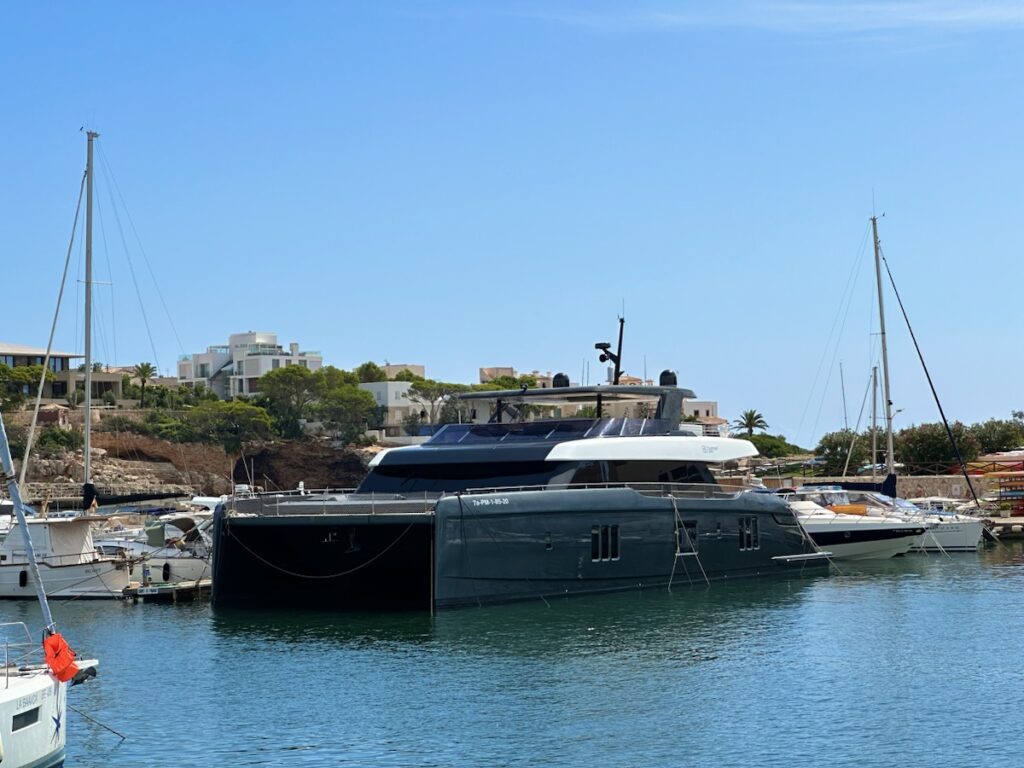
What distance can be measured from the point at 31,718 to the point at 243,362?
109 m

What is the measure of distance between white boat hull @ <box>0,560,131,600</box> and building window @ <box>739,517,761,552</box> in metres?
14.3

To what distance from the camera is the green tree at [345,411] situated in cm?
9962

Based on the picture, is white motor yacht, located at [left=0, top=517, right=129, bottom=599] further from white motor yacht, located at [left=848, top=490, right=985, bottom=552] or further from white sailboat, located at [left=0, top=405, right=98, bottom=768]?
white motor yacht, located at [left=848, top=490, right=985, bottom=552]

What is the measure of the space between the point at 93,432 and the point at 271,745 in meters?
72.4

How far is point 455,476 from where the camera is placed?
1233 inches

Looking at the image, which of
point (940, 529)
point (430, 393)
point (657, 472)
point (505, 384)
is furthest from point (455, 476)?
point (430, 393)

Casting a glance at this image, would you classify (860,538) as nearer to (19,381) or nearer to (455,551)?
(455,551)

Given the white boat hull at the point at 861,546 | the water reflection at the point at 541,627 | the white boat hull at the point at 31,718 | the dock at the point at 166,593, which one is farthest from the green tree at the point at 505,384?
the white boat hull at the point at 31,718

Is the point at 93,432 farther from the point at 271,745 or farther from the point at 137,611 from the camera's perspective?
the point at 271,745

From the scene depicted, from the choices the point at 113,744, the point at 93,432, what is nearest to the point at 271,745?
the point at 113,744

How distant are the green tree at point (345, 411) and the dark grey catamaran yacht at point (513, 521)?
6563cm

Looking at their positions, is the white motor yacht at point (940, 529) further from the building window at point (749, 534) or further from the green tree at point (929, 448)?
the green tree at point (929, 448)

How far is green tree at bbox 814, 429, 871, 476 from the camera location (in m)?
75.5

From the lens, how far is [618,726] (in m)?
19.0
